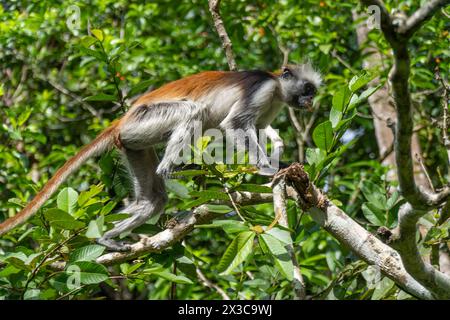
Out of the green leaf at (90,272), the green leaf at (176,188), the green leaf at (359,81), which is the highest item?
the green leaf at (359,81)

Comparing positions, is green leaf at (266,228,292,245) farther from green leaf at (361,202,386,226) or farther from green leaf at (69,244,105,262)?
green leaf at (361,202,386,226)

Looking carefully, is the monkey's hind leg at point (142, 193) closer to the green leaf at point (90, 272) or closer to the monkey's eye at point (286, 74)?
the green leaf at point (90, 272)

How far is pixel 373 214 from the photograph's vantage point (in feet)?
15.7

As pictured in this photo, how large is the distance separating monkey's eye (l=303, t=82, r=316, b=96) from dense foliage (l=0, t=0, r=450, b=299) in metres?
0.35

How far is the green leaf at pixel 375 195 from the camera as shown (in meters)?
4.82

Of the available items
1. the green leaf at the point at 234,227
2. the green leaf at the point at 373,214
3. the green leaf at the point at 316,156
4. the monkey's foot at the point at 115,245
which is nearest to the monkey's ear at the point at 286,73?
the green leaf at the point at 373,214

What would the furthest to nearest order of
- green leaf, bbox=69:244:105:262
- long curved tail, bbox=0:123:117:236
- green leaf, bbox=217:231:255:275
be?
long curved tail, bbox=0:123:117:236
green leaf, bbox=69:244:105:262
green leaf, bbox=217:231:255:275

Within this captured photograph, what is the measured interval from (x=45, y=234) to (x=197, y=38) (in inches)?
204

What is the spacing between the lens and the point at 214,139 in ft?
20.1

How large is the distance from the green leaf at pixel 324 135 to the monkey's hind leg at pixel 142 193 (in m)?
2.12

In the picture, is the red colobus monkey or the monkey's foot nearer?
the monkey's foot

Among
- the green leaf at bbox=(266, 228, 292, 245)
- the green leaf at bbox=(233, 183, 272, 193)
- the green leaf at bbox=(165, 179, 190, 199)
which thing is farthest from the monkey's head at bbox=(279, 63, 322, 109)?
the green leaf at bbox=(266, 228, 292, 245)

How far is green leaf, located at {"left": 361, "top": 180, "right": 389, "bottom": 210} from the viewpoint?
15.8 feet
